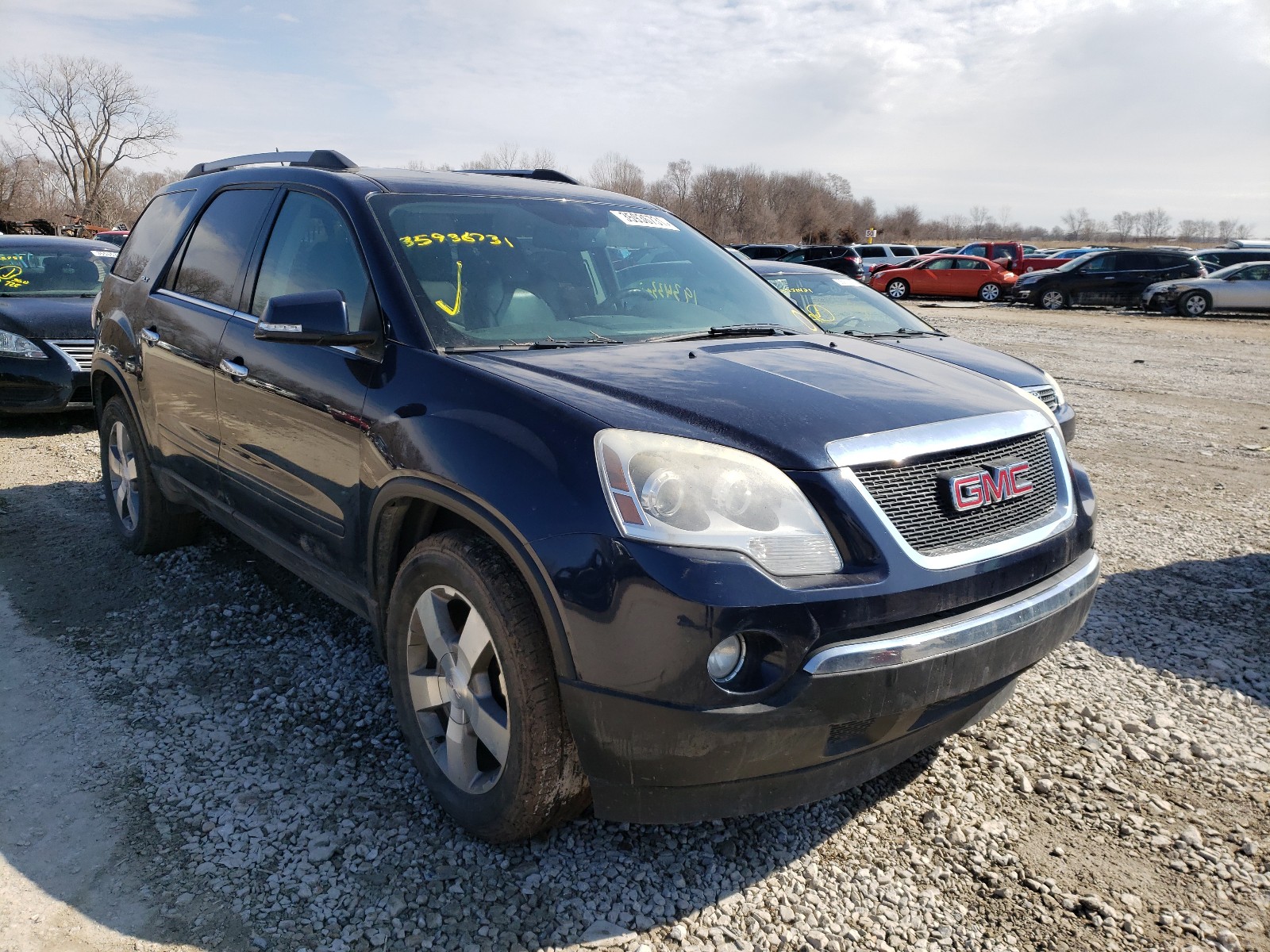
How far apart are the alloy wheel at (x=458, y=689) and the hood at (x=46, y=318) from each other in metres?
6.55

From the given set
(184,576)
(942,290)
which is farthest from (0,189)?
(184,576)

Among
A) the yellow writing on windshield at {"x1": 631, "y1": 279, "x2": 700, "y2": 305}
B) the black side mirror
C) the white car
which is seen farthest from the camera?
the white car

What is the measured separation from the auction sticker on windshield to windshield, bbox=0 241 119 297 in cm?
687

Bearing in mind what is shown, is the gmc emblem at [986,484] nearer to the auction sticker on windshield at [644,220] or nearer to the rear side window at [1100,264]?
the auction sticker on windshield at [644,220]

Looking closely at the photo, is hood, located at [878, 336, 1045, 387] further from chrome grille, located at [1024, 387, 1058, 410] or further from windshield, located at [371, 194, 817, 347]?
windshield, located at [371, 194, 817, 347]

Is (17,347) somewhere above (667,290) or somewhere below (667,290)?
below

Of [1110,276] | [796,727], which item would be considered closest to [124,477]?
[796,727]

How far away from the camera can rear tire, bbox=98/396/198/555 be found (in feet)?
15.3

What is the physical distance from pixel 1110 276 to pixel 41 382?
25.8 metres

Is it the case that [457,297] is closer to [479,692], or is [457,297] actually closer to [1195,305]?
[479,692]

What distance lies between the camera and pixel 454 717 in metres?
2.61

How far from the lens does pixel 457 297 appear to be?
2984 millimetres

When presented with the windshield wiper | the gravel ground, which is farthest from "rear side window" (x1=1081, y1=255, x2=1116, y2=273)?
the windshield wiper

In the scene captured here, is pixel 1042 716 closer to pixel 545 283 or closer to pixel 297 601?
pixel 545 283
